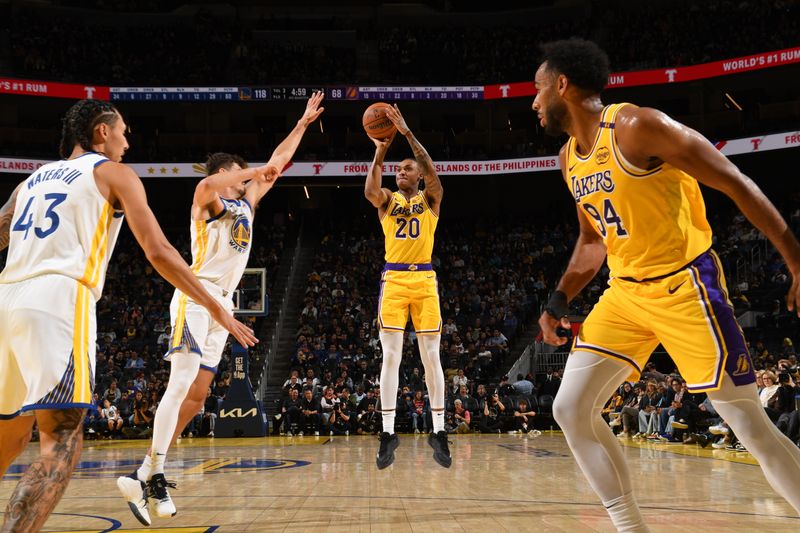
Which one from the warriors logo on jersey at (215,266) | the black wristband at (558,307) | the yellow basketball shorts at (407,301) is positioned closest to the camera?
the black wristband at (558,307)

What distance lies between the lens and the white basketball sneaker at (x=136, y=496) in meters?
4.41

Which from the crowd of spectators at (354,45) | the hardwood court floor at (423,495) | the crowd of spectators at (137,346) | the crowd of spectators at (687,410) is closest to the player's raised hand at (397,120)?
the hardwood court floor at (423,495)

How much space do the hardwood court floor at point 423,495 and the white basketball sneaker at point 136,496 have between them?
3.9 inches

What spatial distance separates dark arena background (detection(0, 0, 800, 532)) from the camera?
16.1 meters

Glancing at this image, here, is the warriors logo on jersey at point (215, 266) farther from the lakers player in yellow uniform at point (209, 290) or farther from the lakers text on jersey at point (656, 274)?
the lakers text on jersey at point (656, 274)

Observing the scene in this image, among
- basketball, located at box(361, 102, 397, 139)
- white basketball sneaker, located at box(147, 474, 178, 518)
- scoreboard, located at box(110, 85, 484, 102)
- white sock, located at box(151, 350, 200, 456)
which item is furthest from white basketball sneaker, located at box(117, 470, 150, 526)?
scoreboard, located at box(110, 85, 484, 102)

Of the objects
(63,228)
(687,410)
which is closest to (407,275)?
(63,228)

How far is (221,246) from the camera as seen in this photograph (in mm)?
5641

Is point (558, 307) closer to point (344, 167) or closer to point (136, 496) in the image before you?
point (136, 496)

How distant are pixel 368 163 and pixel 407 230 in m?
17.8

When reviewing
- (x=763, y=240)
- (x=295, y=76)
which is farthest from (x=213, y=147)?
(x=763, y=240)

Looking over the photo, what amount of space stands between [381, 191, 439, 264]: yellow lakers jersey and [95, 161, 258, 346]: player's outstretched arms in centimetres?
407

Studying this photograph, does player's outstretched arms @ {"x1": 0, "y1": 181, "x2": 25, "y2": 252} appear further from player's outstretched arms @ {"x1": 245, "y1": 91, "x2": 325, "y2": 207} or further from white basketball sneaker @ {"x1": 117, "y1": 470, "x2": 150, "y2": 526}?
player's outstretched arms @ {"x1": 245, "y1": 91, "x2": 325, "y2": 207}

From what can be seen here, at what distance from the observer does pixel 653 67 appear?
971 inches
